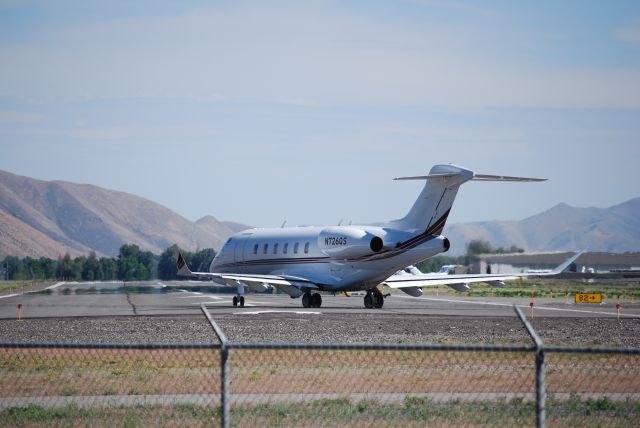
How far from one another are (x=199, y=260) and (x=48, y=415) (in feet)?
312

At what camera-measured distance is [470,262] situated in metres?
123

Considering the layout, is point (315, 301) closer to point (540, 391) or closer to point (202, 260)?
point (540, 391)

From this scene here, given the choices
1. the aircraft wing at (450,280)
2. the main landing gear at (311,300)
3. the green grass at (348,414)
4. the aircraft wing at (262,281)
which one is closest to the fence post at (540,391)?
the green grass at (348,414)

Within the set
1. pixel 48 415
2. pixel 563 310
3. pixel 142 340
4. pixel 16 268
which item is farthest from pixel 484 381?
pixel 16 268

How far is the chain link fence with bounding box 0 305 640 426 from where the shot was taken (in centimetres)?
1357

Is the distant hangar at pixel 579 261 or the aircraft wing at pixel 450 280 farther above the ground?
the aircraft wing at pixel 450 280

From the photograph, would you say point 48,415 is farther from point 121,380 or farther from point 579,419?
point 579,419

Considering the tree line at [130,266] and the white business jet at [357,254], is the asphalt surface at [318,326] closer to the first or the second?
the white business jet at [357,254]

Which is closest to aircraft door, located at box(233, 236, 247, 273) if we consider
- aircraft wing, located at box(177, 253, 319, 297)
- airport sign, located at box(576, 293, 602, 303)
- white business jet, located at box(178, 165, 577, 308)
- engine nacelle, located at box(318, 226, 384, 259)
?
white business jet, located at box(178, 165, 577, 308)

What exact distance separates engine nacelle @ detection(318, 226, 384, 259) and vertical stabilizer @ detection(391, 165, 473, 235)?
167 centimetres

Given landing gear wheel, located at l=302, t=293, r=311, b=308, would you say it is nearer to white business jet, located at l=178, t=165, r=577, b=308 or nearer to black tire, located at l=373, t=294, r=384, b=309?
white business jet, located at l=178, t=165, r=577, b=308

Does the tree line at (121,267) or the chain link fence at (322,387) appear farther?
the tree line at (121,267)

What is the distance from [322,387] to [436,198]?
2686 cm

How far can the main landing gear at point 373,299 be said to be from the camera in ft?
151
